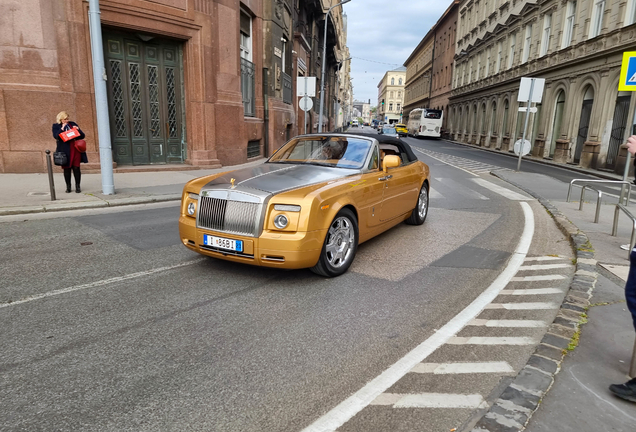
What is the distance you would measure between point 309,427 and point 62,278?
3624mm

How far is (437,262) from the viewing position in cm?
583

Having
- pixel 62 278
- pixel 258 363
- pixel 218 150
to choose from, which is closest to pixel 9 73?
pixel 218 150

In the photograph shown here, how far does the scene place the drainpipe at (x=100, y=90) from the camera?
30.9 ft

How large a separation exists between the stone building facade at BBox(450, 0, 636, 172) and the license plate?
22.3 m

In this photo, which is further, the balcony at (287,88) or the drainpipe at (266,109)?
the balcony at (287,88)

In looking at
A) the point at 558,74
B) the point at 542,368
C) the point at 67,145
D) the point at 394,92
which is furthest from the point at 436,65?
the point at 394,92

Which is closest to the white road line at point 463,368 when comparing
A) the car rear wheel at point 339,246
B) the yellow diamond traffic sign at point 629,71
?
the car rear wheel at point 339,246

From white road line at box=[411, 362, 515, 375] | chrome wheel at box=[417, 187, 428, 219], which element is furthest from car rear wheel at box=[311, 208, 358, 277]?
chrome wheel at box=[417, 187, 428, 219]

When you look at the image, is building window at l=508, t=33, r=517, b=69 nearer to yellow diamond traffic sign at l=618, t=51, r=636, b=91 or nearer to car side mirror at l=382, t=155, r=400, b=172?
yellow diamond traffic sign at l=618, t=51, r=636, b=91

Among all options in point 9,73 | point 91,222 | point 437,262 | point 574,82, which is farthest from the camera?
point 574,82

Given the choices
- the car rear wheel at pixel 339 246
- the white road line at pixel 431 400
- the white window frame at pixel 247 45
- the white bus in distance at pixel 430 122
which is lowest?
the white road line at pixel 431 400

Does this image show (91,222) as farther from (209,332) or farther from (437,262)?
(437,262)

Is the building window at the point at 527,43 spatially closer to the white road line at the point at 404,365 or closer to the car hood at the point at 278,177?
the white road line at the point at 404,365

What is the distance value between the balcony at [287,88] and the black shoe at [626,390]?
73.8 ft
